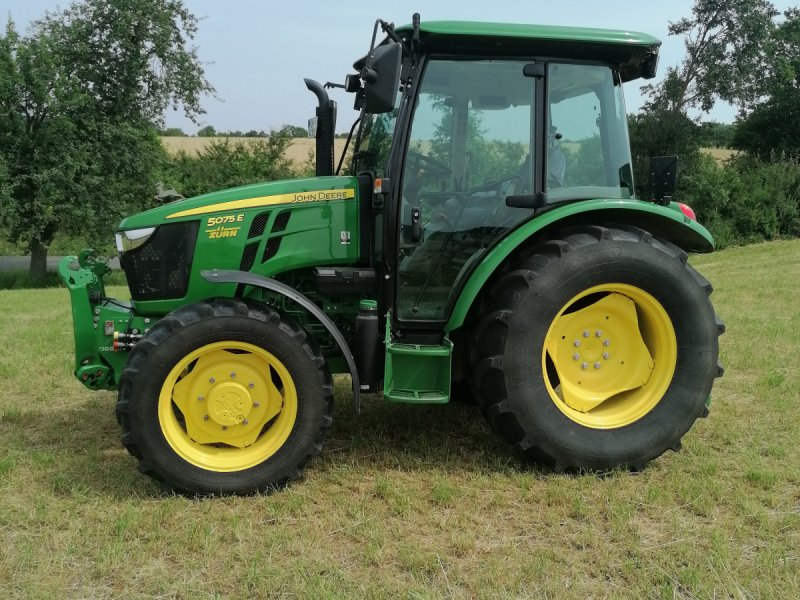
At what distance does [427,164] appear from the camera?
11.9 feet

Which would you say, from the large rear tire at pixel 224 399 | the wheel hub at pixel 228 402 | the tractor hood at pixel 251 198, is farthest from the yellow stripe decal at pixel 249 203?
the wheel hub at pixel 228 402

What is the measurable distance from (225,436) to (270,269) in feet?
2.94

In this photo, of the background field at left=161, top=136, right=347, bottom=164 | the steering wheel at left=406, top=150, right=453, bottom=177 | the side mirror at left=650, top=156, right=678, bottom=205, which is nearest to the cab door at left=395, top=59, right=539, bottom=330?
the steering wheel at left=406, top=150, right=453, bottom=177

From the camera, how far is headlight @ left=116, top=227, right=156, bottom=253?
3641mm

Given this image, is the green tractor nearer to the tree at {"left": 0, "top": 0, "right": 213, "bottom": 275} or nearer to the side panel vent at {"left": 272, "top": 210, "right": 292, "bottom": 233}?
the side panel vent at {"left": 272, "top": 210, "right": 292, "bottom": 233}

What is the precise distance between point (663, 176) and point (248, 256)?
2.36m

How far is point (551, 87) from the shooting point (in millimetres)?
3635

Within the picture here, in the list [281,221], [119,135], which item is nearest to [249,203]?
[281,221]

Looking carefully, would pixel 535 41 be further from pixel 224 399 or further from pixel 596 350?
pixel 224 399

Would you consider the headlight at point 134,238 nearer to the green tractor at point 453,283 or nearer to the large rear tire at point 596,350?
the green tractor at point 453,283

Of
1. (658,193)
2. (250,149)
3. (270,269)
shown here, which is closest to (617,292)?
(658,193)

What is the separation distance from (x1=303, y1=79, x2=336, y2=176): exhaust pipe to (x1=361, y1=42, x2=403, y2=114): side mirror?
109 centimetres

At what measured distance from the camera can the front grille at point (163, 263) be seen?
3.62m

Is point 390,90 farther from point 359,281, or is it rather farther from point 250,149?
point 250,149
